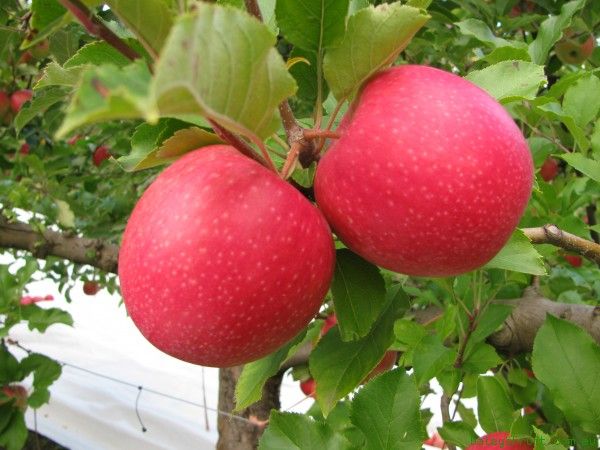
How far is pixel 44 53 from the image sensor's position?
1610mm

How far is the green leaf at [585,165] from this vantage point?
63cm

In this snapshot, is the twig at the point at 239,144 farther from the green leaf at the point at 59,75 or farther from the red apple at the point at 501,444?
the red apple at the point at 501,444

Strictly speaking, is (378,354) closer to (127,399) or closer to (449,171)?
(449,171)

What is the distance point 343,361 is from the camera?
0.56 meters

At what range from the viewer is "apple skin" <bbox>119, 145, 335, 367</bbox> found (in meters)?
0.37

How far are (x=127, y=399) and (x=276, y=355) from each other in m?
2.89

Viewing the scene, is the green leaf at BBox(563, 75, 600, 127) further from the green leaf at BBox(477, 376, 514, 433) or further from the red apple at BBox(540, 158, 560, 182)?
the red apple at BBox(540, 158, 560, 182)

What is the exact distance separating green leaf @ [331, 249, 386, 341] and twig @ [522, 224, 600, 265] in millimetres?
159

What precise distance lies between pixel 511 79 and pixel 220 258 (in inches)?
11.1

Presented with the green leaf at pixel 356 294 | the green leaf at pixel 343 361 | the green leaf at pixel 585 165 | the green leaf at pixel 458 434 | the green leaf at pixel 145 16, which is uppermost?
the green leaf at pixel 145 16

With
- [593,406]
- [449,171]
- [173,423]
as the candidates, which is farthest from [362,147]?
[173,423]

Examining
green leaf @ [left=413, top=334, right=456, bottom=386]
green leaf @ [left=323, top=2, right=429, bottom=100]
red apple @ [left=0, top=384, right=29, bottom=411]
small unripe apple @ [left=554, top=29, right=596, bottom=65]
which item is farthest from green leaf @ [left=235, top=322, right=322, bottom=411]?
red apple @ [left=0, top=384, right=29, bottom=411]

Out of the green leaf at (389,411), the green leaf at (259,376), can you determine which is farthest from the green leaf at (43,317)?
the green leaf at (389,411)

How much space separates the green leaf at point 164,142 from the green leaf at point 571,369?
15.0 inches
